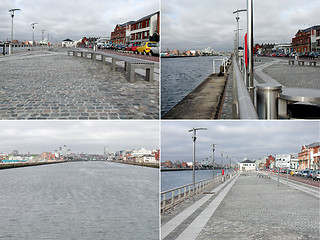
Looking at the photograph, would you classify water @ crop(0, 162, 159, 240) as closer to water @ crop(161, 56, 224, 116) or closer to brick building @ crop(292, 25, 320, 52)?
water @ crop(161, 56, 224, 116)

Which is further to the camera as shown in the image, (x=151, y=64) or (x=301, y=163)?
(x=301, y=163)

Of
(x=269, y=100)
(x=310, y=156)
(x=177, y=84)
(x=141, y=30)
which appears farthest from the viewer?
(x=141, y=30)

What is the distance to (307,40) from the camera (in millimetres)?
90750

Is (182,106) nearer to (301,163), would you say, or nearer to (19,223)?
(19,223)

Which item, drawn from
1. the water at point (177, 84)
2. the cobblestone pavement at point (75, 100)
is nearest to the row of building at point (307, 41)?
the water at point (177, 84)

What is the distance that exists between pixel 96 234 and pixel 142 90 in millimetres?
11526

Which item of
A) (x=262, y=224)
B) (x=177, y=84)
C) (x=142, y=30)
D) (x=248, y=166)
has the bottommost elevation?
(x=248, y=166)

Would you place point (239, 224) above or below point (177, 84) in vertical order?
below

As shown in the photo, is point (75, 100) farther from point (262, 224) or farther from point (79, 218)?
point (79, 218)

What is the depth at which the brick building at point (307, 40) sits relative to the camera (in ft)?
271

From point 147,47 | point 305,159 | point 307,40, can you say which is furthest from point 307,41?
point 147,47

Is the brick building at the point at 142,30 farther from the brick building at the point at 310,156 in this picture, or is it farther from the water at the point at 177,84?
the brick building at the point at 310,156

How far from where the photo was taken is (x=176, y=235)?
7.37 meters

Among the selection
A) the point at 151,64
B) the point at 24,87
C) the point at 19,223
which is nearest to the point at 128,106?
the point at 24,87
